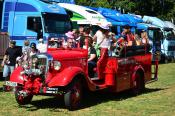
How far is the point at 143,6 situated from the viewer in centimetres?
4541

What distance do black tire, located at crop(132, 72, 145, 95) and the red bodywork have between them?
216 millimetres

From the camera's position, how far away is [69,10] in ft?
79.5

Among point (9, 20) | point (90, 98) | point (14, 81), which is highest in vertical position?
point (9, 20)

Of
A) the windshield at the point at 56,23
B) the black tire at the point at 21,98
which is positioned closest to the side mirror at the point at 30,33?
the windshield at the point at 56,23

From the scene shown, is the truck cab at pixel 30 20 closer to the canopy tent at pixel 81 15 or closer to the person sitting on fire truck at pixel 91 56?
the canopy tent at pixel 81 15

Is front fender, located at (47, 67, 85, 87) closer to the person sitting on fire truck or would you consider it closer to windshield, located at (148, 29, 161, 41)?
the person sitting on fire truck

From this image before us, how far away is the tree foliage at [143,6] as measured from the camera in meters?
43.0

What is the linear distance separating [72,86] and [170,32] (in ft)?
81.3

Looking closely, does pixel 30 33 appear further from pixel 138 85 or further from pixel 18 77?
pixel 18 77

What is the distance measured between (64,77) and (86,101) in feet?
7.59

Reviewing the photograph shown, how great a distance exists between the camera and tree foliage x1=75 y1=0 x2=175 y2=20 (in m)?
43.0

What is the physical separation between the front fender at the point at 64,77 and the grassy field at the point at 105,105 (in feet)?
2.21

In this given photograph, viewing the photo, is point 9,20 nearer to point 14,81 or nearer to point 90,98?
point 90,98

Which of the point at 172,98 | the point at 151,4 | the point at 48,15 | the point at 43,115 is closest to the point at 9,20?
the point at 48,15
